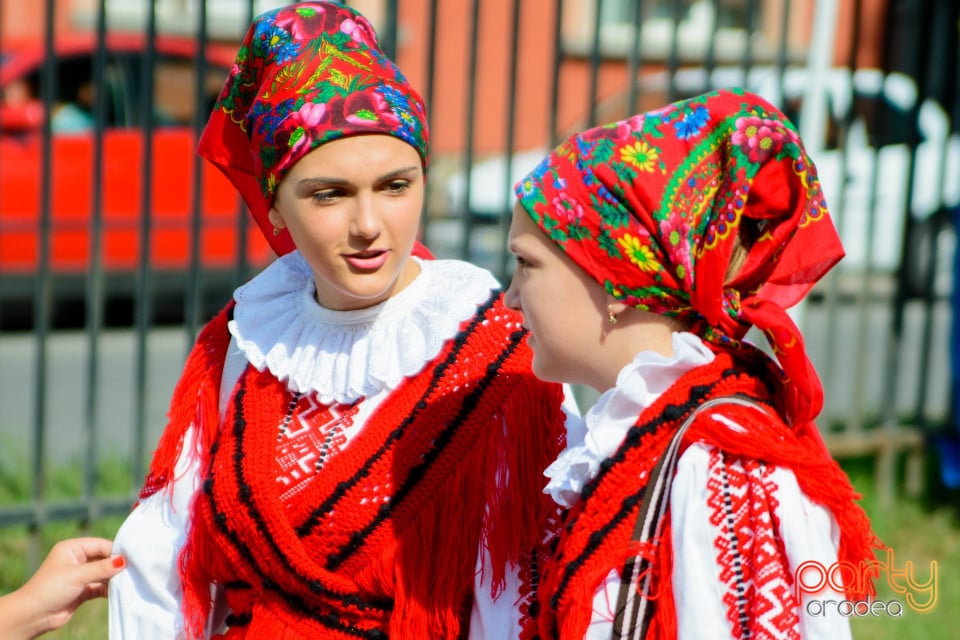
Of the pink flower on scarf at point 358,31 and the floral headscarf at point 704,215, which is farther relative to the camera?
the pink flower on scarf at point 358,31

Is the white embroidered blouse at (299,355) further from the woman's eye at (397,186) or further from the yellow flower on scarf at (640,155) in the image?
the yellow flower on scarf at (640,155)

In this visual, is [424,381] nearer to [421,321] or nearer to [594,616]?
[421,321]

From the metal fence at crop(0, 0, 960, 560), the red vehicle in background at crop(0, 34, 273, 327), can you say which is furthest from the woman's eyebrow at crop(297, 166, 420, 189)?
the red vehicle in background at crop(0, 34, 273, 327)

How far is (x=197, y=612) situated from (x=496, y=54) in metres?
11.0

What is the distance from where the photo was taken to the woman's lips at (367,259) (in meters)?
2.11

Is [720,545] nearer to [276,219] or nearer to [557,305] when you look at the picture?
[557,305]

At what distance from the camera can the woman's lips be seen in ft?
6.91

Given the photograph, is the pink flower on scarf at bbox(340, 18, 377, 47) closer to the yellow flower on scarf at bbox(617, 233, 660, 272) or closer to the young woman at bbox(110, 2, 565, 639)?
the young woman at bbox(110, 2, 565, 639)

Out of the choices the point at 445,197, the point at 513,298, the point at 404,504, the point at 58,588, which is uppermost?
the point at 513,298

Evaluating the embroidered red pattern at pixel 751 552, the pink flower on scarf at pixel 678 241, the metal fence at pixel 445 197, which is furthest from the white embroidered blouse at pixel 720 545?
the metal fence at pixel 445 197

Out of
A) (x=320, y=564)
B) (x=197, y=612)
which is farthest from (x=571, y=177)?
(x=197, y=612)

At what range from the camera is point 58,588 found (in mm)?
2250

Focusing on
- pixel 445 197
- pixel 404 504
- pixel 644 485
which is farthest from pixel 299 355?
pixel 445 197

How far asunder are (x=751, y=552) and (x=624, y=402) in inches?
11.5
